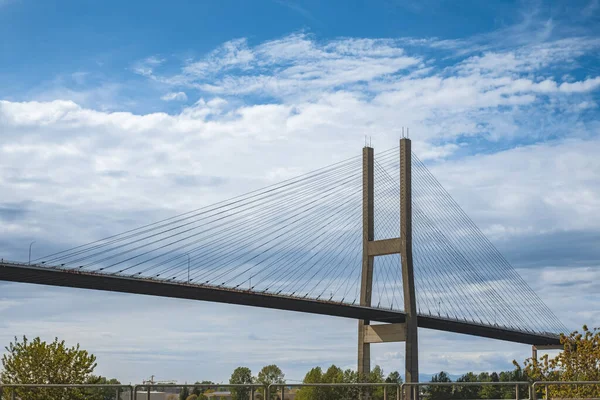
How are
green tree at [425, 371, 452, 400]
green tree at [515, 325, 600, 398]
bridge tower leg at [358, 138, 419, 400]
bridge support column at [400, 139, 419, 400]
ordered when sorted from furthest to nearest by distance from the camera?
bridge tower leg at [358, 138, 419, 400] < bridge support column at [400, 139, 419, 400] < green tree at [515, 325, 600, 398] < green tree at [425, 371, 452, 400]

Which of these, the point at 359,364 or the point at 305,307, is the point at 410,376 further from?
the point at 305,307

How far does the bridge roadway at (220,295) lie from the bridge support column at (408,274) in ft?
3.34

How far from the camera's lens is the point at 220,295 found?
5472 cm

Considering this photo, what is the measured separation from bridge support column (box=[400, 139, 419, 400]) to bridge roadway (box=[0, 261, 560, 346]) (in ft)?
3.34

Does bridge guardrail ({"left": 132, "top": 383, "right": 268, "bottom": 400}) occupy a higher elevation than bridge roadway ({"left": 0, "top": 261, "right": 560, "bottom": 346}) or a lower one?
lower

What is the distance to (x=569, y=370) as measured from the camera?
106 ft

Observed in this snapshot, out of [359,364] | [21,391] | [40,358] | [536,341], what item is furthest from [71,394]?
[536,341]

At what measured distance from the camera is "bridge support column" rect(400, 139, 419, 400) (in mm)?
59062

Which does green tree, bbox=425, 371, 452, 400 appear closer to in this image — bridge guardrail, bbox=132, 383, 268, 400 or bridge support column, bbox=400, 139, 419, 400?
bridge guardrail, bbox=132, 383, 268, 400

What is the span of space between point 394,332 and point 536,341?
17.0 meters

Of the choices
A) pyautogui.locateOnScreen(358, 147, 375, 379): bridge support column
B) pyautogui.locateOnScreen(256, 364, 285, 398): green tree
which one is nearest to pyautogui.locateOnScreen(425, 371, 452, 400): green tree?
pyautogui.locateOnScreen(358, 147, 375, 379): bridge support column

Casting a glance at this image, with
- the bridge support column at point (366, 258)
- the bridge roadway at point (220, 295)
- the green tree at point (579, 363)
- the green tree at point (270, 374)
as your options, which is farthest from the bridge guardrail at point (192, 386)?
the green tree at point (270, 374)

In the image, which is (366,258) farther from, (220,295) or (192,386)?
(192,386)

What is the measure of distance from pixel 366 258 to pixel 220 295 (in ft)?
38.5
